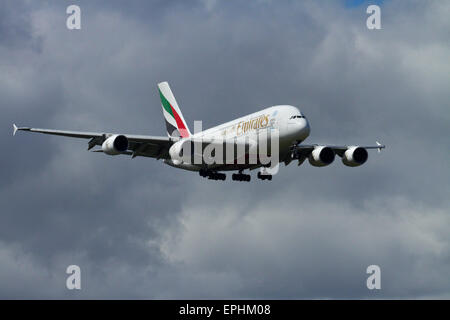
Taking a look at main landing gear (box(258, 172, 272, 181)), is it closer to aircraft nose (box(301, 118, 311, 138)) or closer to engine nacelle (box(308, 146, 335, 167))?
engine nacelle (box(308, 146, 335, 167))

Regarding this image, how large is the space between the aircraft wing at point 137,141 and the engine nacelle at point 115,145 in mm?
662

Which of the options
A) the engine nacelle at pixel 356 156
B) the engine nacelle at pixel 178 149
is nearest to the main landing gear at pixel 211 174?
the engine nacelle at pixel 178 149

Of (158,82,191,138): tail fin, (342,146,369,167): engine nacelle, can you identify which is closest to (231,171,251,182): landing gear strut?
(342,146,369,167): engine nacelle

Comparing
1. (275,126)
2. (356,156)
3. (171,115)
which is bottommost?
(356,156)

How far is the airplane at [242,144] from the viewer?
197 ft

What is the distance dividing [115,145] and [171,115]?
2119 centimetres

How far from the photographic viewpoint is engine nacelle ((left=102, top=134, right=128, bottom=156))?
60.6 meters

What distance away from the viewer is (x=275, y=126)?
60.2 meters

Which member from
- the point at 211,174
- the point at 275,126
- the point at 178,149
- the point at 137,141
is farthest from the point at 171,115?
the point at 275,126

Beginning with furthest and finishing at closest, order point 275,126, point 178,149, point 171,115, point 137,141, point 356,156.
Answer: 1. point 171,115
2. point 356,156
3. point 137,141
4. point 178,149
5. point 275,126

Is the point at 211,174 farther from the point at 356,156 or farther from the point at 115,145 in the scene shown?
the point at 356,156
